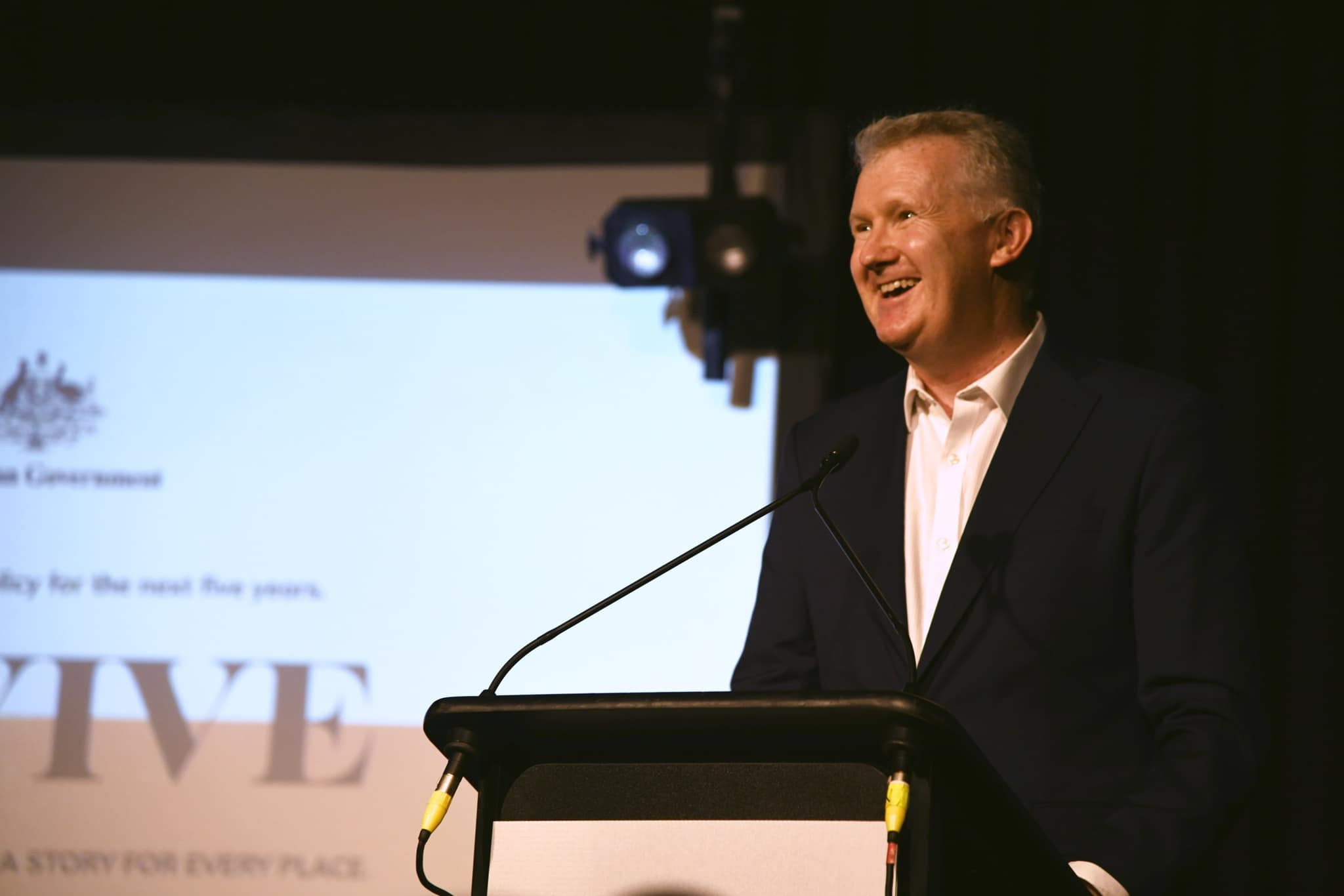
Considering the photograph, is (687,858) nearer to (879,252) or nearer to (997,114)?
(879,252)

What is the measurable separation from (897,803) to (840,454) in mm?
573

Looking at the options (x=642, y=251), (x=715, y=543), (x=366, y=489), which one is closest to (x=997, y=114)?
(x=642, y=251)

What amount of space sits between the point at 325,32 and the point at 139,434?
1341 millimetres

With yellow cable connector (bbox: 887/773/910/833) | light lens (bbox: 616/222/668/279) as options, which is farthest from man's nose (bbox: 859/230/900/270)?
light lens (bbox: 616/222/668/279)

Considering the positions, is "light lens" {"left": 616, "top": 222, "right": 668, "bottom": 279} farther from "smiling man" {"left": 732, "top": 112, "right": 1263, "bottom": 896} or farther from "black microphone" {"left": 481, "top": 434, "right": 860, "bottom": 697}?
"black microphone" {"left": 481, "top": 434, "right": 860, "bottom": 697}

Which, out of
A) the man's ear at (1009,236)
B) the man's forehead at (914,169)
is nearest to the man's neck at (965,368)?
the man's ear at (1009,236)

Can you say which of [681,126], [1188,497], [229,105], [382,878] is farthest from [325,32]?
[1188,497]

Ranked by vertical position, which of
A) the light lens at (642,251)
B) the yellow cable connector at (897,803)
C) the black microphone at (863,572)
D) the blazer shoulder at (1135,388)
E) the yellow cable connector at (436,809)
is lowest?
the yellow cable connector at (436,809)

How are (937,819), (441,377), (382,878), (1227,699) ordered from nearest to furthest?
(937,819) < (1227,699) < (382,878) < (441,377)

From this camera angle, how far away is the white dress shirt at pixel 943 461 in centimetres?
199

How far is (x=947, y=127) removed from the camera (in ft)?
7.39

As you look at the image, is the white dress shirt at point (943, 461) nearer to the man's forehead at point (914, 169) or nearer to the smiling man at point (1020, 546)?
the smiling man at point (1020, 546)

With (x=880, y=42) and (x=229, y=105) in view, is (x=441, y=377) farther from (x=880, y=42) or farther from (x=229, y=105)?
(x=880, y=42)

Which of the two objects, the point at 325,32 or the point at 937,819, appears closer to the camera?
the point at 937,819
